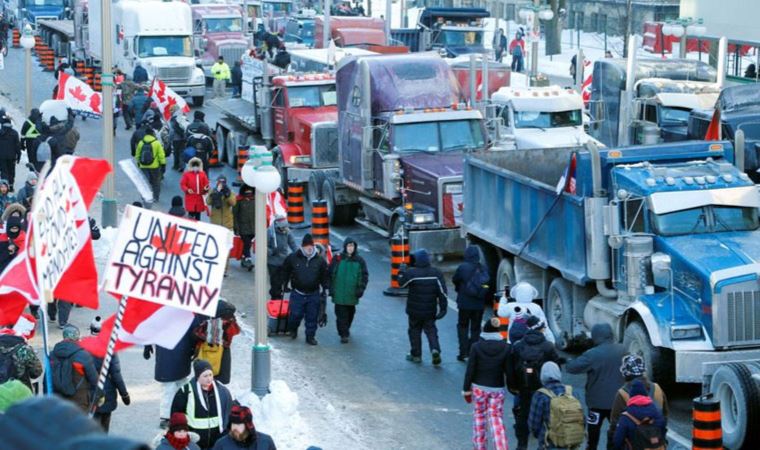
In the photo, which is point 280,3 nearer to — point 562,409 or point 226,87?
point 226,87

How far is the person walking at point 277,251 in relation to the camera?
1894cm

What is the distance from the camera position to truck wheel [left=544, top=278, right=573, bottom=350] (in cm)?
1703

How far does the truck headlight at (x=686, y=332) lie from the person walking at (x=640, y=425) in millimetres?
3324

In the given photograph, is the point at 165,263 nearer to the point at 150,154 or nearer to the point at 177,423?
the point at 177,423

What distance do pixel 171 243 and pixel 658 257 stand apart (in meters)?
6.25

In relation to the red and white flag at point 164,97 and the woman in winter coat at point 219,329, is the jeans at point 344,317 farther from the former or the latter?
the red and white flag at point 164,97

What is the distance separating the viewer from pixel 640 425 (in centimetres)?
1107

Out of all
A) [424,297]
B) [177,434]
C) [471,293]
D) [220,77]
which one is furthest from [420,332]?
[220,77]

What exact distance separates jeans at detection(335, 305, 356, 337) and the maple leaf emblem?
24.1ft

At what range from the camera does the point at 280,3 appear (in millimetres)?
70250

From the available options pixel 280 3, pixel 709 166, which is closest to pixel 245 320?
pixel 709 166

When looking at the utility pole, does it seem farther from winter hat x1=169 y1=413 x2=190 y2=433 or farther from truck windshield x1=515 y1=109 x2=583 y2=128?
winter hat x1=169 y1=413 x2=190 y2=433

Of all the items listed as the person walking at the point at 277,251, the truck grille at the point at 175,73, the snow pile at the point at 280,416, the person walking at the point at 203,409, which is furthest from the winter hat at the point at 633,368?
the truck grille at the point at 175,73

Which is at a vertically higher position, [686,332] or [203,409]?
[203,409]
